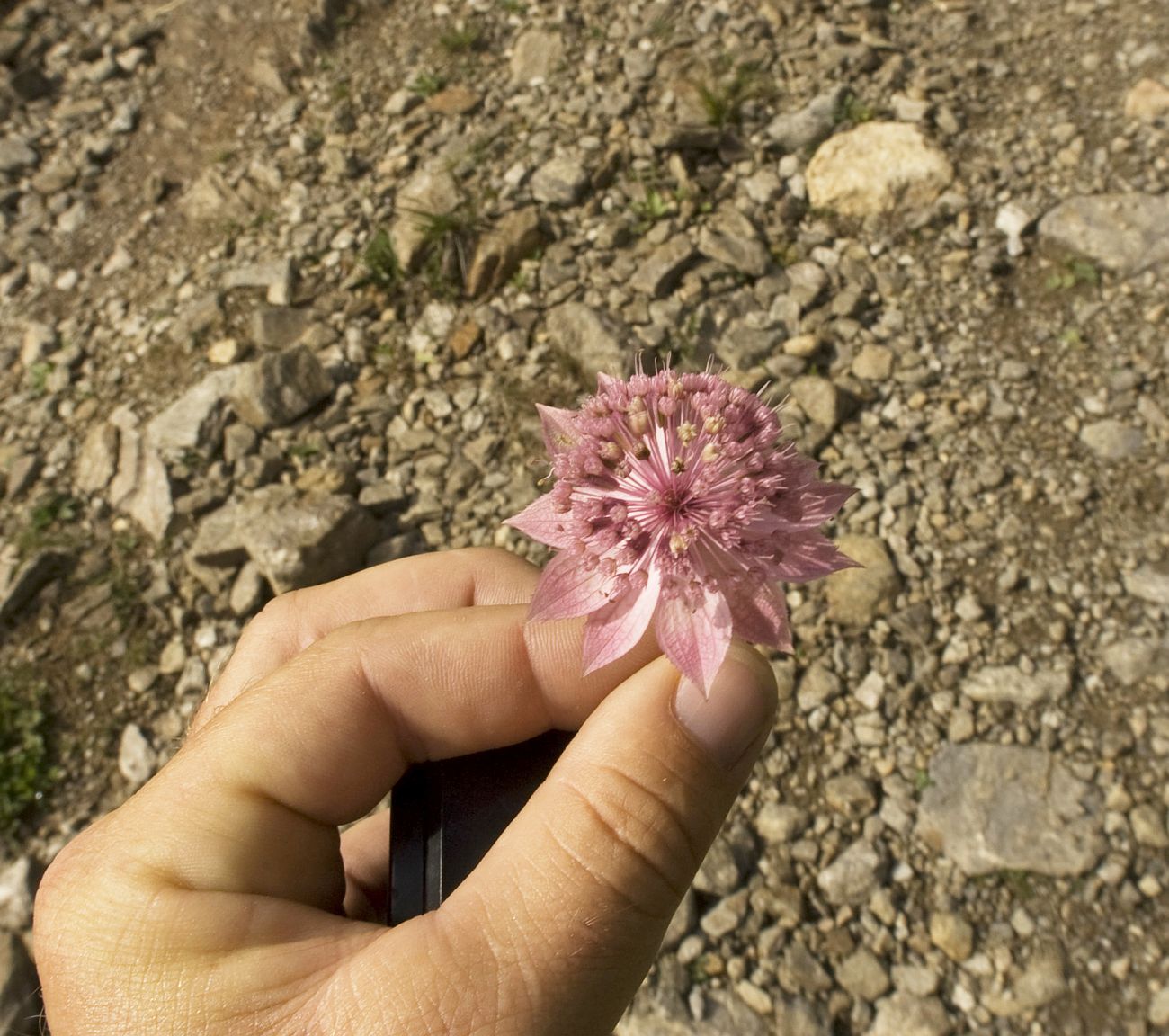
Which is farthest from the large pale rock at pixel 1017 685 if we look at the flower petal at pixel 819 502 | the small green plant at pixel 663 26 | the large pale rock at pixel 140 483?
the small green plant at pixel 663 26

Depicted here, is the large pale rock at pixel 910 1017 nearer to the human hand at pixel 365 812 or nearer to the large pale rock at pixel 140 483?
the human hand at pixel 365 812

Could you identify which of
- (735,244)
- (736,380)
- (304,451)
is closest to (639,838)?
(736,380)

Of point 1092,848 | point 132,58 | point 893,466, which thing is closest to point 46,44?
point 132,58

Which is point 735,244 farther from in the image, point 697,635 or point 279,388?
point 697,635

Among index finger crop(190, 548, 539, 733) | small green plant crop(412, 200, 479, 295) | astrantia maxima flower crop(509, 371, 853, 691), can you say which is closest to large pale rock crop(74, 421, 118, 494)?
small green plant crop(412, 200, 479, 295)

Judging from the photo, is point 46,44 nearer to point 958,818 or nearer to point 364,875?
point 364,875

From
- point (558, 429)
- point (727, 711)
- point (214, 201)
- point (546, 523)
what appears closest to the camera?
point (727, 711)

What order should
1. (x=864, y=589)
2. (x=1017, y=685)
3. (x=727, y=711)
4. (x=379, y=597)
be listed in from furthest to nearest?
(x=864, y=589) → (x=1017, y=685) → (x=379, y=597) → (x=727, y=711)

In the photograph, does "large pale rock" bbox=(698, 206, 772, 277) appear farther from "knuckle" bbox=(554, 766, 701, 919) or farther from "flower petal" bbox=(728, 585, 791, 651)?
"knuckle" bbox=(554, 766, 701, 919)
